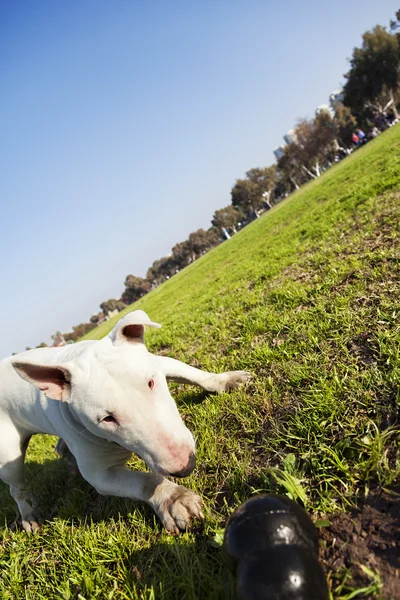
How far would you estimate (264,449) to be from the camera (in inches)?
97.5

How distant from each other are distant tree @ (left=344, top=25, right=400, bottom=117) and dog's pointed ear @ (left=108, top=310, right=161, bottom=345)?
48725 mm

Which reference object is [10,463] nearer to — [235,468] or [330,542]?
[235,468]

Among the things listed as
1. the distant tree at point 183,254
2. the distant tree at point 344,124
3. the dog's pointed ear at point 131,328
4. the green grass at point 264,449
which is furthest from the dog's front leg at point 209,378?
the distant tree at point 183,254

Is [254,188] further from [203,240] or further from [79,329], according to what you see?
[79,329]

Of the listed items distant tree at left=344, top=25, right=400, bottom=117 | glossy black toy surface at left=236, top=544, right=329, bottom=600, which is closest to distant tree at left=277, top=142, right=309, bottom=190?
distant tree at left=344, top=25, right=400, bottom=117

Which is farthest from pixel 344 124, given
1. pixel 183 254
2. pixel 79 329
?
pixel 79 329

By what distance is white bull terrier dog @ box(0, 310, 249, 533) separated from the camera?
223 centimetres

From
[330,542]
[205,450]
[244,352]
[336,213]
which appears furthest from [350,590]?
[336,213]

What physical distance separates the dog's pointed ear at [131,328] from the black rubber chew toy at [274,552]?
5.25 ft

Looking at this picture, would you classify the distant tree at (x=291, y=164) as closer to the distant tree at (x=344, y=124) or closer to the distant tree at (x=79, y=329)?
the distant tree at (x=344, y=124)

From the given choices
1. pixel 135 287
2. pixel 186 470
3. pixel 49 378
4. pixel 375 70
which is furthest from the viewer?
pixel 135 287

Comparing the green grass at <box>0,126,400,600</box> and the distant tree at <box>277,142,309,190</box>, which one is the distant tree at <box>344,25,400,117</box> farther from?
the green grass at <box>0,126,400,600</box>

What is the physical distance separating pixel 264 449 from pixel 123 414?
1.00 m

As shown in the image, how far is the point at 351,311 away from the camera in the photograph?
343cm
